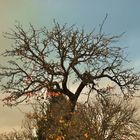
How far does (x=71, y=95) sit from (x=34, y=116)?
273 centimetres

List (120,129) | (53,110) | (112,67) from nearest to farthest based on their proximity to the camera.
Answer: (53,110), (112,67), (120,129)

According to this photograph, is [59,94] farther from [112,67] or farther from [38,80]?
[112,67]

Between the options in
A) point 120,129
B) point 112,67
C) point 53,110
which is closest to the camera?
point 53,110

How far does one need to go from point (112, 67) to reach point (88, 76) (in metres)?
1.89

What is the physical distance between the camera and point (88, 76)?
3212 cm

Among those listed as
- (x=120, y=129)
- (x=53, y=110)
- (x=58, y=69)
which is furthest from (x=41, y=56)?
(x=120, y=129)

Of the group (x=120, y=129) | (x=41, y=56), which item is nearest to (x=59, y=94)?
(x=41, y=56)

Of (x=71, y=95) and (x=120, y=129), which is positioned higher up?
(x=120, y=129)

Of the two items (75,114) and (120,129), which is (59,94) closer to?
(75,114)

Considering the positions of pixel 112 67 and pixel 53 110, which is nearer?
pixel 53 110

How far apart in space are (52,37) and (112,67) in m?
4.49

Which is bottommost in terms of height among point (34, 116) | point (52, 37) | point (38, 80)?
point (34, 116)

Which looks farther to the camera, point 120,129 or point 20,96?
point 120,129

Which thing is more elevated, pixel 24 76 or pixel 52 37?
pixel 52 37
